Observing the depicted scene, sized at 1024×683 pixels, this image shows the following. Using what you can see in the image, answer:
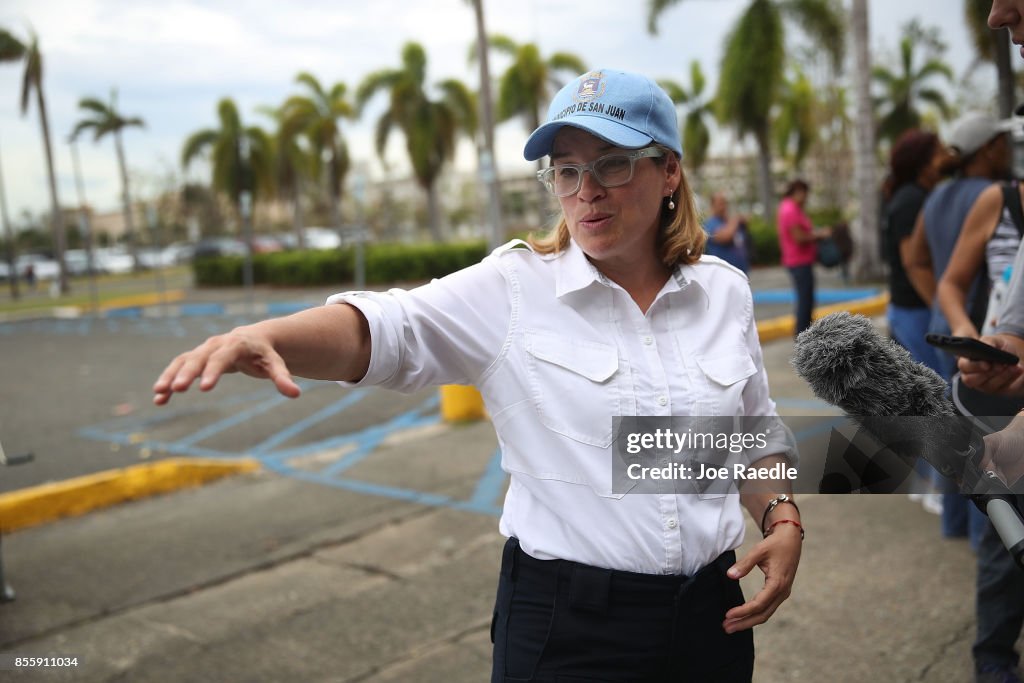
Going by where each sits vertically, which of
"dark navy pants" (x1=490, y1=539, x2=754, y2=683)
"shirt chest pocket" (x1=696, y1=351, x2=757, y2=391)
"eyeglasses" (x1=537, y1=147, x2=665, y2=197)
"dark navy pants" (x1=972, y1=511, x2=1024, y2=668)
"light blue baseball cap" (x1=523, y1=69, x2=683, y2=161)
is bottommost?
"dark navy pants" (x1=972, y1=511, x2=1024, y2=668)

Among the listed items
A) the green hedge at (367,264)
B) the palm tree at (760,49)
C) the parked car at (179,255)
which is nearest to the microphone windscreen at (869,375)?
the palm tree at (760,49)

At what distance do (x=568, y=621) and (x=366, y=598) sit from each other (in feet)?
9.19

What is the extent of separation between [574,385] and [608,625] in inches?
18.3

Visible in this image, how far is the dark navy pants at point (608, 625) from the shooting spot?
170cm

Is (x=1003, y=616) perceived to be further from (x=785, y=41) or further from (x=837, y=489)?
(x=785, y=41)

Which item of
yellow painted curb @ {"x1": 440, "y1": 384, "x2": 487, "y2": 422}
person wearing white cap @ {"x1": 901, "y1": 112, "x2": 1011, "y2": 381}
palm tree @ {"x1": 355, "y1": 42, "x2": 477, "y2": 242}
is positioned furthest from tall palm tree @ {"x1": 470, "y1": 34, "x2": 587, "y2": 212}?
person wearing white cap @ {"x1": 901, "y1": 112, "x2": 1011, "y2": 381}

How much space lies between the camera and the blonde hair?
1.93 metres

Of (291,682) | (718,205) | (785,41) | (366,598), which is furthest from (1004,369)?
(785,41)

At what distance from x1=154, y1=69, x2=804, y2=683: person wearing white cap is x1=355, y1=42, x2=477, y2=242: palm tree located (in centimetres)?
3160

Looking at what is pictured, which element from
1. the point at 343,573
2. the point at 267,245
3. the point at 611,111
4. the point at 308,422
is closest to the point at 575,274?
the point at 611,111

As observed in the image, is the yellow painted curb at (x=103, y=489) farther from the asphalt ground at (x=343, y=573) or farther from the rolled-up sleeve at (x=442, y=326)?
the rolled-up sleeve at (x=442, y=326)

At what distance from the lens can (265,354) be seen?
136cm

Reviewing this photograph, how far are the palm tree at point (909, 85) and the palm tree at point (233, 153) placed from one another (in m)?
25.8

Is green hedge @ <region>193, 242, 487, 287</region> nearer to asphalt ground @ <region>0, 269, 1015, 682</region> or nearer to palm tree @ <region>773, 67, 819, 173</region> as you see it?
palm tree @ <region>773, 67, 819, 173</region>
